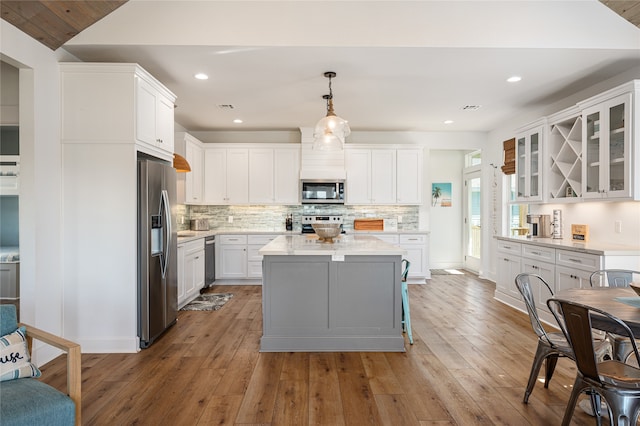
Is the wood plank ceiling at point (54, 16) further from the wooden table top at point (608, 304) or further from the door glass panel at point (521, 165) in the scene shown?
the door glass panel at point (521, 165)

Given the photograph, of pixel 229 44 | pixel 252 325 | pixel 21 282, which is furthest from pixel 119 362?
pixel 229 44

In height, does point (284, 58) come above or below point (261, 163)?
above

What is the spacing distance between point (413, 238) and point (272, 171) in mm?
2751

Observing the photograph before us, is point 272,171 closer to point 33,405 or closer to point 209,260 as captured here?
point 209,260

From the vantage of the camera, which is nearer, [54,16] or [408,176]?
[54,16]

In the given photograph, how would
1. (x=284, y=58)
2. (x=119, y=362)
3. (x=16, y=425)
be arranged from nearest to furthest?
(x=16, y=425) < (x=119, y=362) < (x=284, y=58)

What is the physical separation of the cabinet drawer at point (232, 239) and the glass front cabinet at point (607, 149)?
475 centimetres

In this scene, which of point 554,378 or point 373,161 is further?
point 373,161

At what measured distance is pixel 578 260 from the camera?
3480 mm

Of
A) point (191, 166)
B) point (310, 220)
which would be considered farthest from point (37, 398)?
point (310, 220)

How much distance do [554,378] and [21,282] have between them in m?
4.29

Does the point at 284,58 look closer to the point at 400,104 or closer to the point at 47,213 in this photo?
the point at 400,104

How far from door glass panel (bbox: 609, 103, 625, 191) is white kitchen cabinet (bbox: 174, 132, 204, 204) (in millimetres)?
5388

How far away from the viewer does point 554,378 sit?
2684 millimetres
